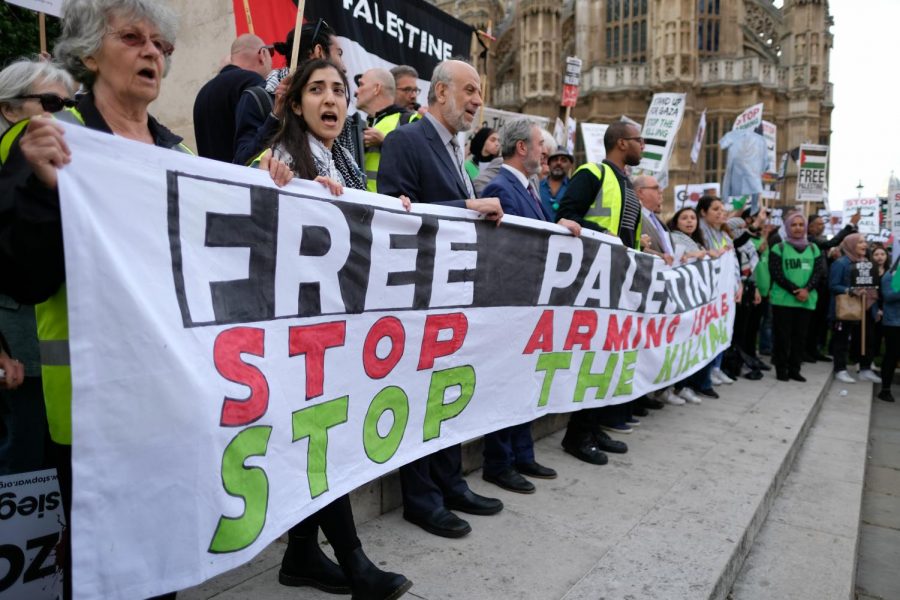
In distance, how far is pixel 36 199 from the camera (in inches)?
59.3

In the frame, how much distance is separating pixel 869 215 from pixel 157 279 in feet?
73.9

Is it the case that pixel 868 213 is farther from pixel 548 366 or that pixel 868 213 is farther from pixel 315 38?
pixel 315 38

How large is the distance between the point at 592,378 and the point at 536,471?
27.0 inches

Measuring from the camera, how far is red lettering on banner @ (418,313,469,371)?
276cm

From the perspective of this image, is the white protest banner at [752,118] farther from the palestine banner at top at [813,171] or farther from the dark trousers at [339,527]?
the dark trousers at [339,527]

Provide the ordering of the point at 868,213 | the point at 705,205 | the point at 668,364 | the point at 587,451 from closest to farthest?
1. the point at 587,451
2. the point at 668,364
3. the point at 705,205
4. the point at 868,213

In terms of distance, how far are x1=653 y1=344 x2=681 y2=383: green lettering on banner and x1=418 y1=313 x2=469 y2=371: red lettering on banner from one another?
2361 mm

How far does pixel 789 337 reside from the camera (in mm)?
7676

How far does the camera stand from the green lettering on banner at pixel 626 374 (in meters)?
4.32

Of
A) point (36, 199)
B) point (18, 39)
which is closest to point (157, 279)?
point (36, 199)

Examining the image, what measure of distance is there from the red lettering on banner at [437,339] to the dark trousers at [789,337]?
6.06 meters

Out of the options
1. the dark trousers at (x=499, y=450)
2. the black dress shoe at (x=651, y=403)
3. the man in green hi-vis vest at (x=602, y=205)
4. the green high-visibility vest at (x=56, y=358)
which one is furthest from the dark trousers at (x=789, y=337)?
the green high-visibility vest at (x=56, y=358)

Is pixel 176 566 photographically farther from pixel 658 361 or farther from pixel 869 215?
pixel 869 215

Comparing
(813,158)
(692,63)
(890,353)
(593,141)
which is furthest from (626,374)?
(692,63)
